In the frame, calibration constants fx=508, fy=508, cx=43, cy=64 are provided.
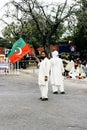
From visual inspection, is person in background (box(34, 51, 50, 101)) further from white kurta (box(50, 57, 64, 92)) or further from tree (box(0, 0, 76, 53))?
tree (box(0, 0, 76, 53))

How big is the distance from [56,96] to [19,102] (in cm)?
285

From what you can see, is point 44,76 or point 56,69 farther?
point 56,69

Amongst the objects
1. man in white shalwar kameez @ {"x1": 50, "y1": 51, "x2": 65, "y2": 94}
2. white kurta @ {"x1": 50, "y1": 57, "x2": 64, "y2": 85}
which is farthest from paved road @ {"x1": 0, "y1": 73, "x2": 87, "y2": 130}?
white kurta @ {"x1": 50, "y1": 57, "x2": 64, "y2": 85}

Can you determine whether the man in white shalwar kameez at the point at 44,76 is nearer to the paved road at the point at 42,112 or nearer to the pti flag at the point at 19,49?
the paved road at the point at 42,112

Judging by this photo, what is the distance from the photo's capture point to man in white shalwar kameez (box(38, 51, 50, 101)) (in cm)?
1620

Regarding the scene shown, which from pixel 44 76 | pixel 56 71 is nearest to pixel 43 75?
pixel 44 76

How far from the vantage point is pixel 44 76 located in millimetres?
16609

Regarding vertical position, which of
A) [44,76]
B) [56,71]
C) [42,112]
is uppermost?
[56,71]

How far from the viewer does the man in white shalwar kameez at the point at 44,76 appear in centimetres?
1620

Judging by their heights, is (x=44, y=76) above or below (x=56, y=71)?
below

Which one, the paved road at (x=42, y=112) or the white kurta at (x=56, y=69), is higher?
the white kurta at (x=56, y=69)

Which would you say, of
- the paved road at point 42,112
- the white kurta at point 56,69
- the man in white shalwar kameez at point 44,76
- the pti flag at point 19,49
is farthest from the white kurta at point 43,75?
the pti flag at point 19,49

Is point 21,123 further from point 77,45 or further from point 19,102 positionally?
point 77,45

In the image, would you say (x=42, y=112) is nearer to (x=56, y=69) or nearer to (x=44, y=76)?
(x=44, y=76)
